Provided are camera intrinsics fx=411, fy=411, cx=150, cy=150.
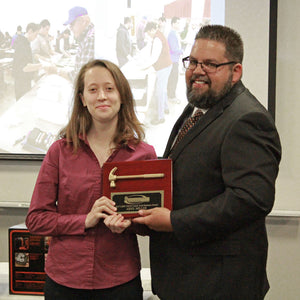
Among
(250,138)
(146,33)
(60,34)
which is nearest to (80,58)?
(60,34)

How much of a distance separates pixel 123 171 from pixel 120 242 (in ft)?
0.92

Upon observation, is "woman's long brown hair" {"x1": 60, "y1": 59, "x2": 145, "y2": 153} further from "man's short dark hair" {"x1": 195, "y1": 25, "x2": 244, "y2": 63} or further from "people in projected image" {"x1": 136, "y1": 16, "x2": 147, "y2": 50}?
"people in projected image" {"x1": 136, "y1": 16, "x2": 147, "y2": 50}

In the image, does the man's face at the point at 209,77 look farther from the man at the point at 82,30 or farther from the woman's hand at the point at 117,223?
the man at the point at 82,30

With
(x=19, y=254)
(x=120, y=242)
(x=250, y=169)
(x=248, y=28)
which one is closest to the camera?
(x=250, y=169)

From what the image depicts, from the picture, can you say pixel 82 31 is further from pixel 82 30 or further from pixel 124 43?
pixel 124 43

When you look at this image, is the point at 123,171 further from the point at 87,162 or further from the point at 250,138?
the point at 250,138

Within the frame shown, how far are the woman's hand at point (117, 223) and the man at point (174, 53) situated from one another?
187cm

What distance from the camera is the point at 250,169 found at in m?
1.21

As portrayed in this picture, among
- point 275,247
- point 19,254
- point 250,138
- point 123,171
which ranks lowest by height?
point 275,247

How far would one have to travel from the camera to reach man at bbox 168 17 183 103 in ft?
10.1

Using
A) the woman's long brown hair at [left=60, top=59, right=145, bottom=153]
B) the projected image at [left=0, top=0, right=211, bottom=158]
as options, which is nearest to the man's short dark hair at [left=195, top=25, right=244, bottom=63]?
the woman's long brown hair at [left=60, top=59, right=145, bottom=153]

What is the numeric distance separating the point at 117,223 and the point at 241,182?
43cm

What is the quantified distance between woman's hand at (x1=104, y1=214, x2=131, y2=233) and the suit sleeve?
0.63 feet

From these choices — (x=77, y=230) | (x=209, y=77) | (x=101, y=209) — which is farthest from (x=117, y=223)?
(x=209, y=77)
